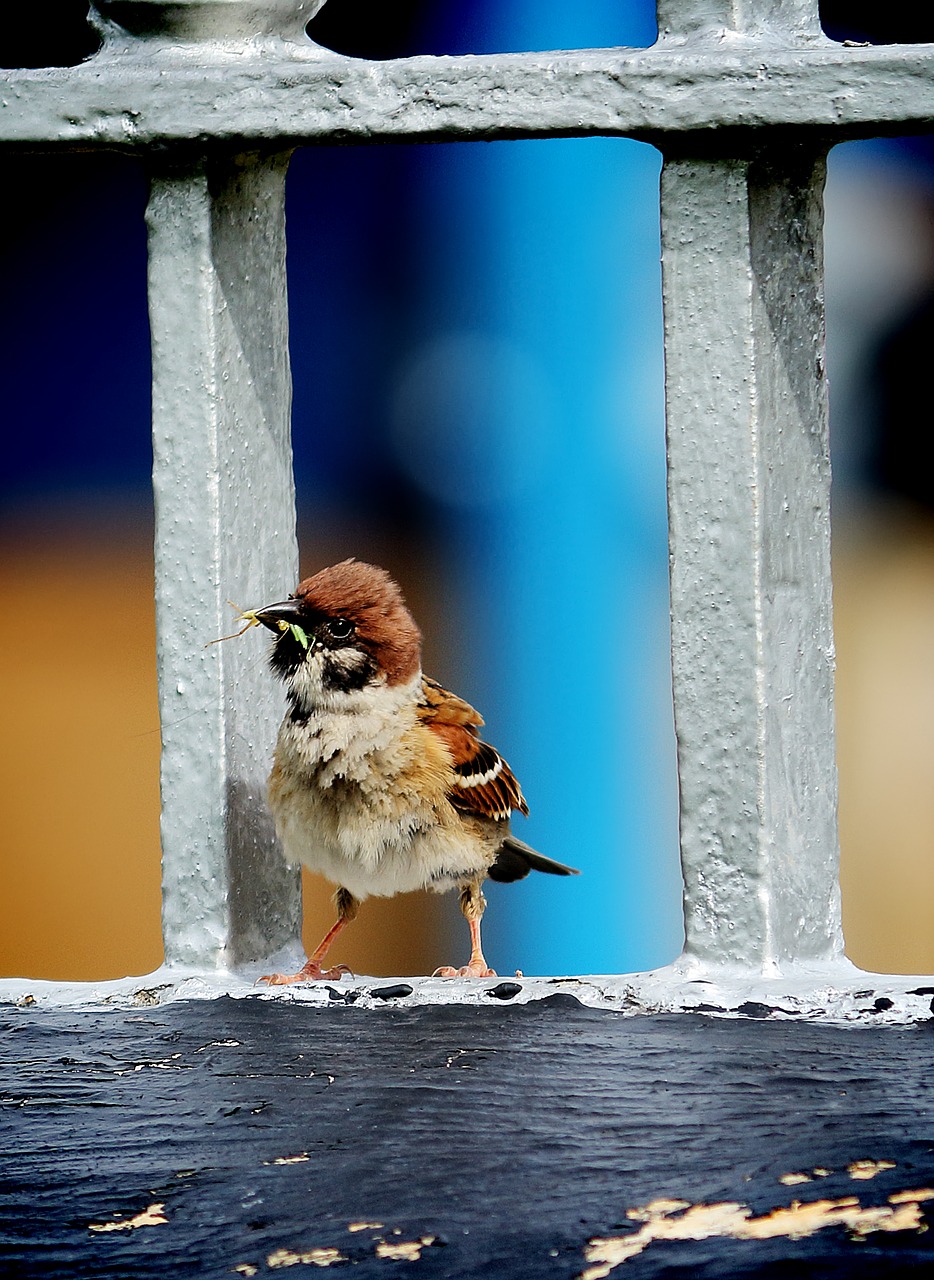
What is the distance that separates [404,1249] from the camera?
4.31ft

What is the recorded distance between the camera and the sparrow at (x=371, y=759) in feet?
8.12

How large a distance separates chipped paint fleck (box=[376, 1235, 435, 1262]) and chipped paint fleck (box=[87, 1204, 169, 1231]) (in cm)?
21

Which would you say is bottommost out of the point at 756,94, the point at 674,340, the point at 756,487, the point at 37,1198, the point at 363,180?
the point at 37,1198

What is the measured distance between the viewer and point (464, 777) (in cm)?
266

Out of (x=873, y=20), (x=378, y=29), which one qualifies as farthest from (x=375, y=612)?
(x=873, y=20)

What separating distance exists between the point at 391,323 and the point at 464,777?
1896mm

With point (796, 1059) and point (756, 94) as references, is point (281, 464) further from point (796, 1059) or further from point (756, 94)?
point (796, 1059)

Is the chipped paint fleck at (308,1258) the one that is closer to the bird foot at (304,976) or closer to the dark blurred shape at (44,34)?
the bird foot at (304,976)

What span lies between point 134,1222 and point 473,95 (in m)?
1.36

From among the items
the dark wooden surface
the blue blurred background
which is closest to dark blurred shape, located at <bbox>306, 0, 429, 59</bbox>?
the blue blurred background

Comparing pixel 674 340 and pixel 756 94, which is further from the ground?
pixel 756 94

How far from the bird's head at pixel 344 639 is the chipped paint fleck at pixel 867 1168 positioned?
1.26 metres

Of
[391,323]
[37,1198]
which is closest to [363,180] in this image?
[391,323]

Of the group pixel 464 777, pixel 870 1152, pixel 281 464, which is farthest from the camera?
pixel 464 777
